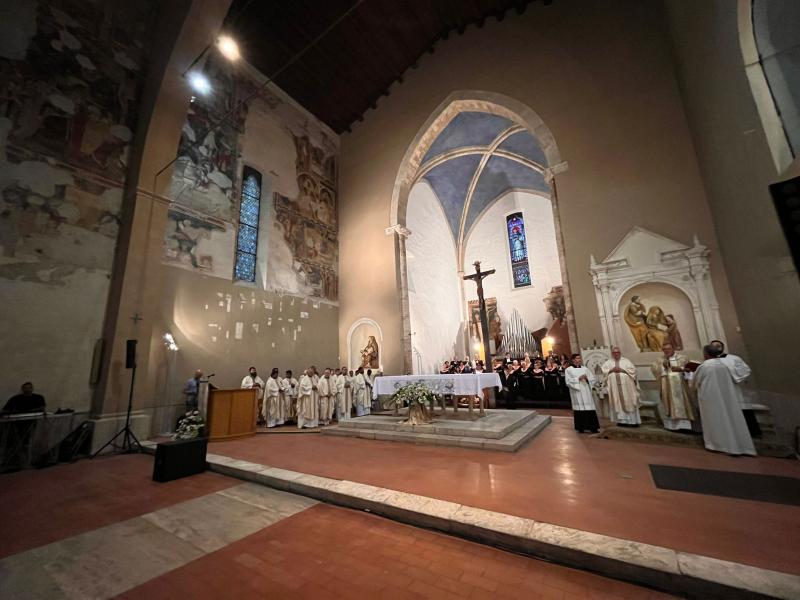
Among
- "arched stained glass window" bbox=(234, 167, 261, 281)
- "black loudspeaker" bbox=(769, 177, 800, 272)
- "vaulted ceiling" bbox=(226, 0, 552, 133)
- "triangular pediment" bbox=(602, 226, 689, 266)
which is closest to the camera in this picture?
"black loudspeaker" bbox=(769, 177, 800, 272)

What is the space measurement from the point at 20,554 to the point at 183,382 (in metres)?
5.29

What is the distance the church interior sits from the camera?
86.0 inches

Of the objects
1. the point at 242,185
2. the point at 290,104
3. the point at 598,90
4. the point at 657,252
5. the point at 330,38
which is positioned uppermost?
the point at 330,38

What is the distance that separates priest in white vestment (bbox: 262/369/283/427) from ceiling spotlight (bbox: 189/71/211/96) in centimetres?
698

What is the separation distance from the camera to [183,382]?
281 inches

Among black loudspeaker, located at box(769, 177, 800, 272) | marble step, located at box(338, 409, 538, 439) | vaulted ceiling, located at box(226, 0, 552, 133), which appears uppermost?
vaulted ceiling, located at box(226, 0, 552, 133)

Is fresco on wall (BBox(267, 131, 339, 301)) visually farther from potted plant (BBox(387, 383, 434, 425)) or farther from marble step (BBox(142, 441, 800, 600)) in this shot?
marble step (BBox(142, 441, 800, 600))

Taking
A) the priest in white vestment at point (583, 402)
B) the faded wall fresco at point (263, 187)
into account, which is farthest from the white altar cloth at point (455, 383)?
the faded wall fresco at point (263, 187)

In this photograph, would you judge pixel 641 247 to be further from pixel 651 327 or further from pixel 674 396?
pixel 674 396

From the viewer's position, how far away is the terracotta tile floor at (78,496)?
2.66 meters

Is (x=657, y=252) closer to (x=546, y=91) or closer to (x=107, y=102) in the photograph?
(x=546, y=91)

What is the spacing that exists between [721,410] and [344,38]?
43.0 feet

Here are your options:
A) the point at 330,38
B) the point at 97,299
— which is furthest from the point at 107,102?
the point at 330,38

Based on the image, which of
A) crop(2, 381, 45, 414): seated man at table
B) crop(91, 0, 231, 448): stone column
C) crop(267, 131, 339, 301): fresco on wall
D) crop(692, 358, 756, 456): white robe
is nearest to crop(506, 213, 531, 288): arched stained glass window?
crop(267, 131, 339, 301): fresco on wall
